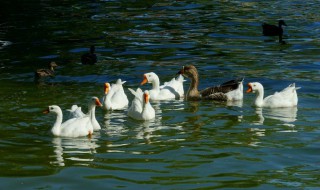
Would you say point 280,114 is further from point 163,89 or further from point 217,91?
point 163,89

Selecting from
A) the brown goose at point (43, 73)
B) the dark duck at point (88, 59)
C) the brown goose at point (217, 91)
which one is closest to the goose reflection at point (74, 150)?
the brown goose at point (217, 91)

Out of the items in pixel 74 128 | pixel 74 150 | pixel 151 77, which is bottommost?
pixel 74 150

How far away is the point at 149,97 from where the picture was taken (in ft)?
63.2

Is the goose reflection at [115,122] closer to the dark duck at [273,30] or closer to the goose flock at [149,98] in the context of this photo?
the goose flock at [149,98]

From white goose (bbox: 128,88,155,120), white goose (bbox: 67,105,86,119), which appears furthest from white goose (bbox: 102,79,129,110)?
white goose (bbox: 67,105,86,119)

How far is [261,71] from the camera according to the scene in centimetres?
2283

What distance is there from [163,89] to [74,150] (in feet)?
20.3

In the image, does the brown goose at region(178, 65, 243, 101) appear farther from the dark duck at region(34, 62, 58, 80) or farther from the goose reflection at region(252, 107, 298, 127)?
the dark duck at region(34, 62, 58, 80)

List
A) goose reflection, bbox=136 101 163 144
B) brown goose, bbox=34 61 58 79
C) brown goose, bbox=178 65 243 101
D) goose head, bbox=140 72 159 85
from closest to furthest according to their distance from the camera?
goose reflection, bbox=136 101 163 144, brown goose, bbox=178 65 243 101, goose head, bbox=140 72 159 85, brown goose, bbox=34 61 58 79

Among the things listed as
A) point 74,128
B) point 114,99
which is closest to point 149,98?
point 114,99

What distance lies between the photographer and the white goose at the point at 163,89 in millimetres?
20000

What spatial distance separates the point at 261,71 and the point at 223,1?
19381mm

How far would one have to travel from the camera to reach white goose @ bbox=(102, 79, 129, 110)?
60.2 ft

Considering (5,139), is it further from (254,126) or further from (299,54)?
(299,54)
